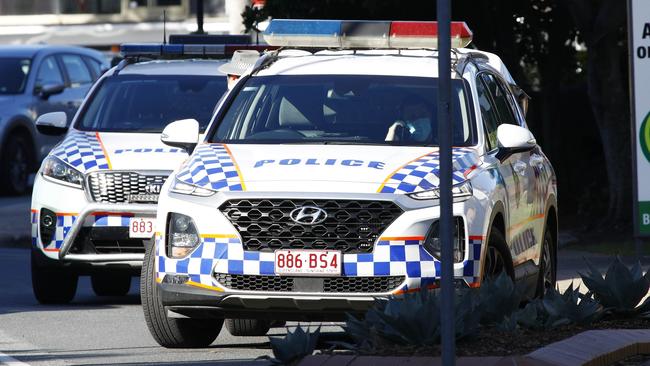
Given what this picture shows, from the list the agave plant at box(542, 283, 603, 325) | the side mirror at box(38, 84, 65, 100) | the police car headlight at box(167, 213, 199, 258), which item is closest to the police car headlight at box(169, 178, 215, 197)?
the police car headlight at box(167, 213, 199, 258)

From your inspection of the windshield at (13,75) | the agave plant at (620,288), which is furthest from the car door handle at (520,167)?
the windshield at (13,75)

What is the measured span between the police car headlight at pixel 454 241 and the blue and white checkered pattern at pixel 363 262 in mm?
32

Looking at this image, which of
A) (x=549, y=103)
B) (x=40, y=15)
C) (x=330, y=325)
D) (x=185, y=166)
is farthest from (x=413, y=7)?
(x=40, y=15)

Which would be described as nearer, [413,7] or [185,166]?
[185,166]

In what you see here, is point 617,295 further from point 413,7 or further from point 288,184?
point 413,7

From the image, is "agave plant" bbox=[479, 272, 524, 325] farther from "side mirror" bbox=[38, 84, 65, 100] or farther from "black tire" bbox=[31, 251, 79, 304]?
"side mirror" bbox=[38, 84, 65, 100]

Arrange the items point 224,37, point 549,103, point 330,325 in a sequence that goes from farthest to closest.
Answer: point 549,103 < point 224,37 < point 330,325

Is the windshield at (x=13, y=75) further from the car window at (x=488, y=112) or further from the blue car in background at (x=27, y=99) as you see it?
the car window at (x=488, y=112)

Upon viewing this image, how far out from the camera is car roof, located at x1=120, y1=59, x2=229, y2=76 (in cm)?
1336

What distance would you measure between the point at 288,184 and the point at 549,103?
1380 centimetres

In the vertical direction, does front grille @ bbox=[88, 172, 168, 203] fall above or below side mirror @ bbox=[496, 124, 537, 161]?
below

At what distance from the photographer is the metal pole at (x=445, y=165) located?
219 inches

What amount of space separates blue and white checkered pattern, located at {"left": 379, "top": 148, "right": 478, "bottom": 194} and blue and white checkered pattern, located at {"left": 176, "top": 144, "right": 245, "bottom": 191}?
0.79 metres

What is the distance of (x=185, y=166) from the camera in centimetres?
928
